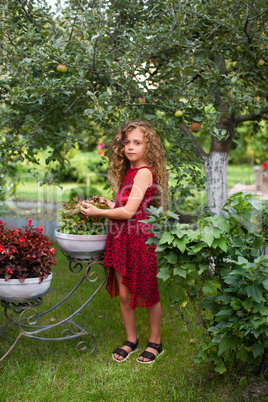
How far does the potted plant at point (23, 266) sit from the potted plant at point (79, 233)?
0.20 metres

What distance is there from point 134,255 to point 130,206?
0.32m

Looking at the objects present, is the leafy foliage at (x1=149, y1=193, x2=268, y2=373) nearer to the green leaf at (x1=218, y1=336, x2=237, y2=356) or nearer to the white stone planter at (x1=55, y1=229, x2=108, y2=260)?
the green leaf at (x1=218, y1=336, x2=237, y2=356)

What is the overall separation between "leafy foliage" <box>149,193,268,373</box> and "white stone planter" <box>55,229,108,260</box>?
60cm

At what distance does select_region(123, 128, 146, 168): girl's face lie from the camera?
2.46 m

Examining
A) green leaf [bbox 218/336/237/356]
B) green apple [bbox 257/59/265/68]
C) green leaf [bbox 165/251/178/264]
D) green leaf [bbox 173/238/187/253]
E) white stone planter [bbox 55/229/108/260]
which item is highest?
green apple [bbox 257/59/265/68]

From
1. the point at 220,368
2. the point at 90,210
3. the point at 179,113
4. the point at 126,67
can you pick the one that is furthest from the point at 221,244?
the point at 126,67

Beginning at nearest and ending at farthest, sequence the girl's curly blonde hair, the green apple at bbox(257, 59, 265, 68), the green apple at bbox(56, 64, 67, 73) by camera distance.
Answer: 1. the girl's curly blonde hair
2. the green apple at bbox(56, 64, 67, 73)
3. the green apple at bbox(257, 59, 265, 68)

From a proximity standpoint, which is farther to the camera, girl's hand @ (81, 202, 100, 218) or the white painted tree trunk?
the white painted tree trunk

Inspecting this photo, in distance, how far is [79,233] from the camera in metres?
2.36

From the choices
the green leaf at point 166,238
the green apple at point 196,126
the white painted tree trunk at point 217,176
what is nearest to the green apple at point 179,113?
the green apple at point 196,126

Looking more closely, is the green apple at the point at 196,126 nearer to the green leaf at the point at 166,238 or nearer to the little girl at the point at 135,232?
the little girl at the point at 135,232

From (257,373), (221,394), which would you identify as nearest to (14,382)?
(221,394)

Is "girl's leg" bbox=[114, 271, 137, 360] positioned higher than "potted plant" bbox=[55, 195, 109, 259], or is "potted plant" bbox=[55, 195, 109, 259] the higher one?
"potted plant" bbox=[55, 195, 109, 259]

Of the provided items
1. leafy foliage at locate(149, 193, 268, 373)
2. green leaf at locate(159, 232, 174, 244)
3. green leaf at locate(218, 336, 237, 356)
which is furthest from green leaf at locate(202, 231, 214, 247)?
green leaf at locate(218, 336, 237, 356)
